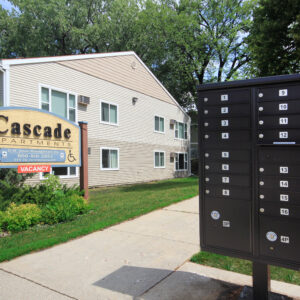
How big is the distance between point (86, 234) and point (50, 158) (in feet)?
9.70

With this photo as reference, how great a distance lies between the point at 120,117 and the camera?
1664cm

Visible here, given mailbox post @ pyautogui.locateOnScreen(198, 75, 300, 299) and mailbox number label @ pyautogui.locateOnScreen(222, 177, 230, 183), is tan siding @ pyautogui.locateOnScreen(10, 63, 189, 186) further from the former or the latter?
mailbox number label @ pyautogui.locateOnScreen(222, 177, 230, 183)

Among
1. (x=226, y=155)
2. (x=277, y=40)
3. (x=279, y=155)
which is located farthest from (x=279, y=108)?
(x=277, y=40)

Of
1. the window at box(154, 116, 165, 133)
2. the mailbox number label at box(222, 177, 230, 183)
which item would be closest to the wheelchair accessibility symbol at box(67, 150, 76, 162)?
the mailbox number label at box(222, 177, 230, 183)

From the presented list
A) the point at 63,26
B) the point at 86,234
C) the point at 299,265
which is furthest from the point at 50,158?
the point at 63,26

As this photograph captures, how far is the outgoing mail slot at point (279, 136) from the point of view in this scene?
2.41 meters

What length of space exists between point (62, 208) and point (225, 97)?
Result: 507 centimetres

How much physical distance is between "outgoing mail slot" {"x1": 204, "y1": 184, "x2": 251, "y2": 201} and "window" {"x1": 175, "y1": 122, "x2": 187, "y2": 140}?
66.4 feet

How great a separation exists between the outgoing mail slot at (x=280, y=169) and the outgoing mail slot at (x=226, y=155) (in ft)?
0.56

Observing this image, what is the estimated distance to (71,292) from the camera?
10.3 feet

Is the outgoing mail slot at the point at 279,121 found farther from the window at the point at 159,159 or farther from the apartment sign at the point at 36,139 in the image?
the window at the point at 159,159

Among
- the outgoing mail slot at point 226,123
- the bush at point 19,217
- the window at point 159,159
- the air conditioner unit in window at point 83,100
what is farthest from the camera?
the window at point 159,159

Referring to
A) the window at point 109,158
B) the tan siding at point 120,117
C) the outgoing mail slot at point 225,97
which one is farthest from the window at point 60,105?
the outgoing mail slot at point 225,97

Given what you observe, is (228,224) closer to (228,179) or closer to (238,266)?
(228,179)
